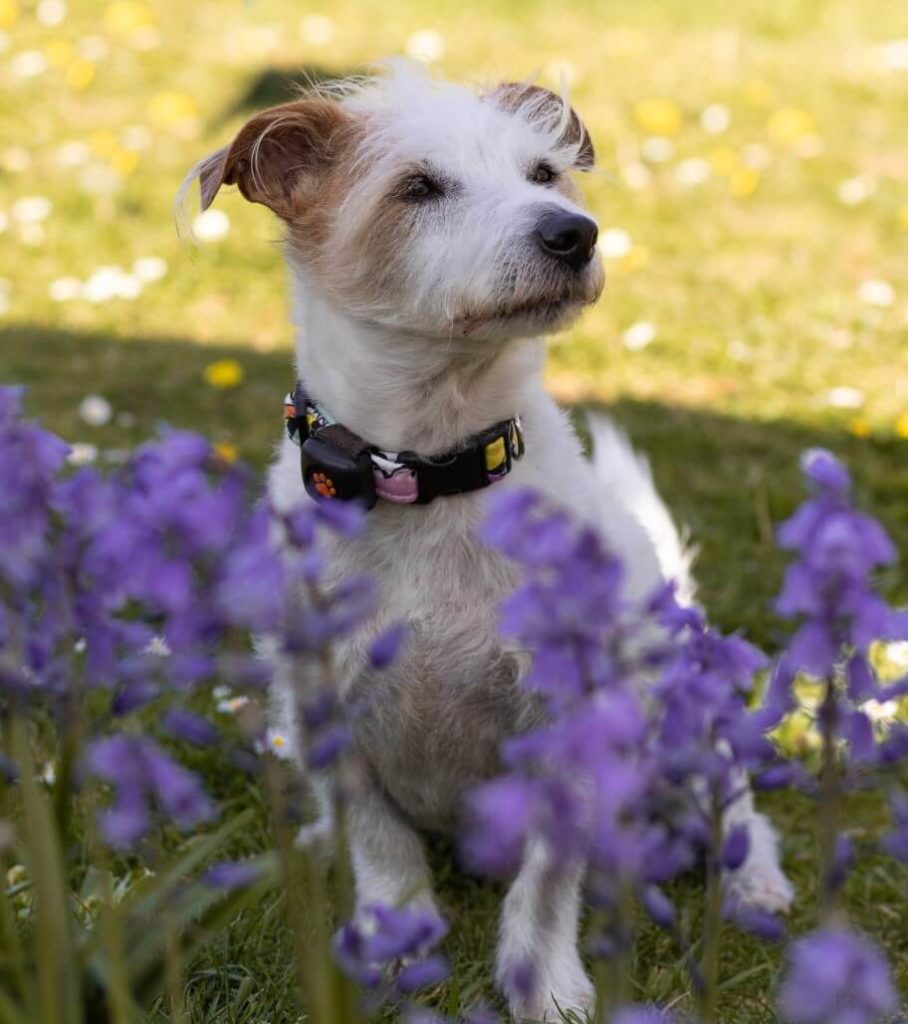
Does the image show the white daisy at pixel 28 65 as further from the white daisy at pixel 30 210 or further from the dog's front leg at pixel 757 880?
the dog's front leg at pixel 757 880

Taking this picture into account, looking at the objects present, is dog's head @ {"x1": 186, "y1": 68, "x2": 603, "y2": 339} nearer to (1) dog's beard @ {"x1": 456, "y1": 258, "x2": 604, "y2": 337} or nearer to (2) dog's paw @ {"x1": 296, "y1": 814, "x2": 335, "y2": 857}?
(1) dog's beard @ {"x1": 456, "y1": 258, "x2": 604, "y2": 337}

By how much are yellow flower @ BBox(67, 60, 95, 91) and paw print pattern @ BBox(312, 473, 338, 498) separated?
642cm

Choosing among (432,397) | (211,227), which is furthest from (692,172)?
(432,397)

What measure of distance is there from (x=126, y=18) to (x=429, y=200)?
6812 millimetres

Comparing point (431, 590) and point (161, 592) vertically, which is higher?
point (161, 592)

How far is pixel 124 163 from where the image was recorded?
723 cm

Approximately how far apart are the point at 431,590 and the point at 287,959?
0.71 metres

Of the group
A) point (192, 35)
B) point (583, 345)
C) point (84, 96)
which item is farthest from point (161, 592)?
point (192, 35)

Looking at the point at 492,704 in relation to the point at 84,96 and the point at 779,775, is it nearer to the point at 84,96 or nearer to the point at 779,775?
the point at 779,775

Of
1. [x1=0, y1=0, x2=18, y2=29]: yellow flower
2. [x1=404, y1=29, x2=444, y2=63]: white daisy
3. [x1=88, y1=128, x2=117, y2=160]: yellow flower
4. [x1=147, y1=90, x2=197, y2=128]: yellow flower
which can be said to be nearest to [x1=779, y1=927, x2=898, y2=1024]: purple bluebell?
[x1=88, y1=128, x2=117, y2=160]: yellow flower

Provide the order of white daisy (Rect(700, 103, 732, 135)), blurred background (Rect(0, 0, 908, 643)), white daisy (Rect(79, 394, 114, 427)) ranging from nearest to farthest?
blurred background (Rect(0, 0, 908, 643)) → white daisy (Rect(79, 394, 114, 427)) → white daisy (Rect(700, 103, 732, 135))

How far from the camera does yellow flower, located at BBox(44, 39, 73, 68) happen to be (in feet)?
27.8

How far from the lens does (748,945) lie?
2.80 meters

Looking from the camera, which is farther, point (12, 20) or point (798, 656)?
point (12, 20)
